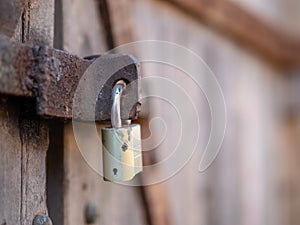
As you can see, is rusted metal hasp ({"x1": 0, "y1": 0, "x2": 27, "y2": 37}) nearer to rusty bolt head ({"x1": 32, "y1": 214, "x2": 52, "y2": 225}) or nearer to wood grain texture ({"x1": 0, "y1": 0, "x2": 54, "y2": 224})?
wood grain texture ({"x1": 0, "y1": 0, "x2": 54, "y2": 224})

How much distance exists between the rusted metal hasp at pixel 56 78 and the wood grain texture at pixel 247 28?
0.86 m

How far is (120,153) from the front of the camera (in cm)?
67

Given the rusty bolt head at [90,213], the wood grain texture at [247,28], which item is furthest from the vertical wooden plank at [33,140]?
the wood grain texture at [247,28]

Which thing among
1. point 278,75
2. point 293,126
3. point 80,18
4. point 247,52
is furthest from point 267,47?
point 80,18

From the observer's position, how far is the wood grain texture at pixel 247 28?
65.5 inches

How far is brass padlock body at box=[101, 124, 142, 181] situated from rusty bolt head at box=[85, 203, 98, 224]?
218 millimetres

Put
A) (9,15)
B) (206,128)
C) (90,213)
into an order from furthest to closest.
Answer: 1. (206,128)
2. (90,213)
3. (9,15)

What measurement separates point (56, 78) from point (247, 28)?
1455 millimetres

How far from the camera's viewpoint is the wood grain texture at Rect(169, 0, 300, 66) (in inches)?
65.5

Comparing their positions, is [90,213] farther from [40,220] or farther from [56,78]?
[56,78]

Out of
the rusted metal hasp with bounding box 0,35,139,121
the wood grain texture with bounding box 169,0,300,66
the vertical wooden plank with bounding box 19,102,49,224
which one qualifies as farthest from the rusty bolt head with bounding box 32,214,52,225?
the wood grain texture with bounding box 169,0,300,66

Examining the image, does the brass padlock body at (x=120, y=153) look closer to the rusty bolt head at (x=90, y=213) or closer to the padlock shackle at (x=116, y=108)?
the padlock shackle at (x=116, y=108)

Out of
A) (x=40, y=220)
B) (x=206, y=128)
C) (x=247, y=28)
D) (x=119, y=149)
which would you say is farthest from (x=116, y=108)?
(x=247, y=28)

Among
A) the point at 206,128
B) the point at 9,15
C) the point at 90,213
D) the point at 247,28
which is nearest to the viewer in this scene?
the point at 9,15
